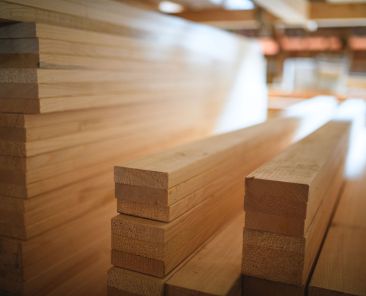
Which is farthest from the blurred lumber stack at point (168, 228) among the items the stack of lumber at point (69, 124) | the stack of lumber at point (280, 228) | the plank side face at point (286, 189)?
the stack of lumber at point (69, 124)

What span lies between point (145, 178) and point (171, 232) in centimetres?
22

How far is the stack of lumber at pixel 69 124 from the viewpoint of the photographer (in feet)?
6.45

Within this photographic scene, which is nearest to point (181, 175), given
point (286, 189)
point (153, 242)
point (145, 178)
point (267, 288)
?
point (145, 178)

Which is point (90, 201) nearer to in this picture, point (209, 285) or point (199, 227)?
point (199, 227)

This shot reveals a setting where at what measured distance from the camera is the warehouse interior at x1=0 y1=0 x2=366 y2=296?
1.46 metres

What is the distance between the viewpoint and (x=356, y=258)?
64.3 inches

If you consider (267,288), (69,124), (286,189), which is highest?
(69,124)

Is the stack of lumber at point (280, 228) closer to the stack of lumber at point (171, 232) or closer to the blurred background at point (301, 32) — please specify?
the stack of lumber at point (171, 232)

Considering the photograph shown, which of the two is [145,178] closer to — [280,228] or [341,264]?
[280,228]

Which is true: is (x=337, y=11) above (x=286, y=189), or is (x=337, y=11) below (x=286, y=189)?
above

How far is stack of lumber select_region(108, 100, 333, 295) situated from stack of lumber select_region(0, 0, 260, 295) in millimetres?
676

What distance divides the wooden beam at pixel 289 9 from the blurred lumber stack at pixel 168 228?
1897 millimetres

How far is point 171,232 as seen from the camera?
1.50m

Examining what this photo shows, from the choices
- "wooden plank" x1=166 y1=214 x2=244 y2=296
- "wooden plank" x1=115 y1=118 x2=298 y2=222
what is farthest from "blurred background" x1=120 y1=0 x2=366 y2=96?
"wooden plank" x1=166 y1=214 x2=244 y2=296
